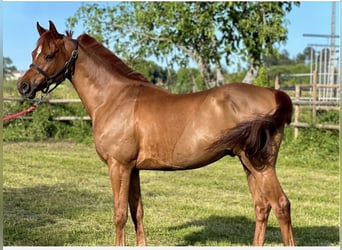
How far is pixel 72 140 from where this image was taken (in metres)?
14.9

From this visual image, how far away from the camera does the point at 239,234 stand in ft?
17.8

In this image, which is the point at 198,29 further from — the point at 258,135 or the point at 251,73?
the point at 258,135

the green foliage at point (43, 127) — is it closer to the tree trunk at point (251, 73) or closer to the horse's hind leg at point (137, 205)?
the tree trunk at point (251, 73)

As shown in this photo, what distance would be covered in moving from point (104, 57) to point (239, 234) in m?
2.51

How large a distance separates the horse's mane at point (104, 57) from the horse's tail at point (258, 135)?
1075 millimetres

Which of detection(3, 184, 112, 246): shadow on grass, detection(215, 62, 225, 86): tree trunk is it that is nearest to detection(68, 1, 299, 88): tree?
detection(215, 62, 225, 86): tree trunk

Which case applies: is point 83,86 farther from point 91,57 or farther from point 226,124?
point 226,124

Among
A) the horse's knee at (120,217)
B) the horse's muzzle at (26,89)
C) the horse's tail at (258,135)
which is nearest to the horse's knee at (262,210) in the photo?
the horse's tail at (258,135)

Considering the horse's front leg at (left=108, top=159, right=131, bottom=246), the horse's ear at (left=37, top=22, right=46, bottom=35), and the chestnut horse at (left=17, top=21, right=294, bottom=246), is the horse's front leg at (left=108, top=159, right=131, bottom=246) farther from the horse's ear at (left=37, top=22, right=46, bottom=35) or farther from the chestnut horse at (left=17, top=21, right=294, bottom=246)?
the horse's ear at (left=37, top=22, right=46, bottom=35)

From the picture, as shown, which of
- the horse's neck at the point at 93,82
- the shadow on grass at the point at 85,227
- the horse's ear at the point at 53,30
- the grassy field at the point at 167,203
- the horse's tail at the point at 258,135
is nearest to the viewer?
the horse's tail at the point at 258,135

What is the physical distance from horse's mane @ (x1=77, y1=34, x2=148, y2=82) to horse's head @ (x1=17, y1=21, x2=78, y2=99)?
282mm

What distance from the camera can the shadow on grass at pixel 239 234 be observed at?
5.07 metres

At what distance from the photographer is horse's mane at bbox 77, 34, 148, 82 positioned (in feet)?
14.3

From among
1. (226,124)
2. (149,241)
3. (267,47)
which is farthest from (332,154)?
(226,124)
